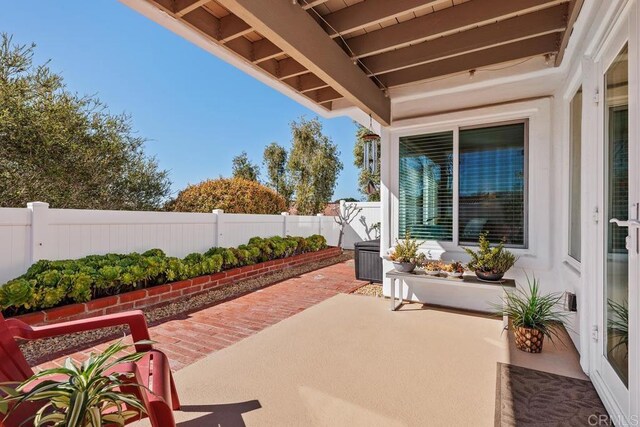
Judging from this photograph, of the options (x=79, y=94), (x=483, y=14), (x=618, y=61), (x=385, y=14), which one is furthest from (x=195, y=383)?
(x=79, y=94)

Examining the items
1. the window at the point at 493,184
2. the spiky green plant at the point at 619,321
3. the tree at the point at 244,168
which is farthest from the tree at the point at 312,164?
the spiky green plant at the point at 619,321

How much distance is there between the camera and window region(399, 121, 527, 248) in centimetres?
408

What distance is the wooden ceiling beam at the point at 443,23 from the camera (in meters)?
2.71

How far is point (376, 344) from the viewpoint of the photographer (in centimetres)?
318

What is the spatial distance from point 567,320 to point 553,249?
2.77 feet

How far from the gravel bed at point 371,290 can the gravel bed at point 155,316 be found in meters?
1.75

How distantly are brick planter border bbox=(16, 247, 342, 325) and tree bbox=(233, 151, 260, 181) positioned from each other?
32.3ft

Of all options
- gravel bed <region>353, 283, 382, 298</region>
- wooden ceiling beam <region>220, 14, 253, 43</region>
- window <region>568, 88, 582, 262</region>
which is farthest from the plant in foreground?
wooden ceiling beam <region>220, 14, 253, 43</region>

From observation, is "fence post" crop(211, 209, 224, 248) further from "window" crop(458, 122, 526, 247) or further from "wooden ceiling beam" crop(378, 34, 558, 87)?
"window" crop(458, 122, 526, 247)

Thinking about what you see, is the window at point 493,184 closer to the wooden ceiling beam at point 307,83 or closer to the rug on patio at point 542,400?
the rug on patio at point 542,400

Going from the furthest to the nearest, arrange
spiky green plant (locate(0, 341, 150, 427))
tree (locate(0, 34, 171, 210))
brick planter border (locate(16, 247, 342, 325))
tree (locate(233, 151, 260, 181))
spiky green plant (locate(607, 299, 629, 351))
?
1. tree (locate(233, 151, 260, 181))
2. tree (locate(0, 34, 171, 210))
3. brick planter border (locate(16, 247, 342, 325))
4. spiky green plant (locate(607, 299, 629, 351))
5. spiky green plant (locate(0, 341, 150, 427))

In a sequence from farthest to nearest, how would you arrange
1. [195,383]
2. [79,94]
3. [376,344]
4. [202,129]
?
[202,129]
[79,94]
[376,344]
[195,383]

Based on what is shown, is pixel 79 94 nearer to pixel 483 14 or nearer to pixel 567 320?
pixel 483 14

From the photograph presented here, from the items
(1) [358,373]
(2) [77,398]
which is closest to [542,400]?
(1) [358,373]
